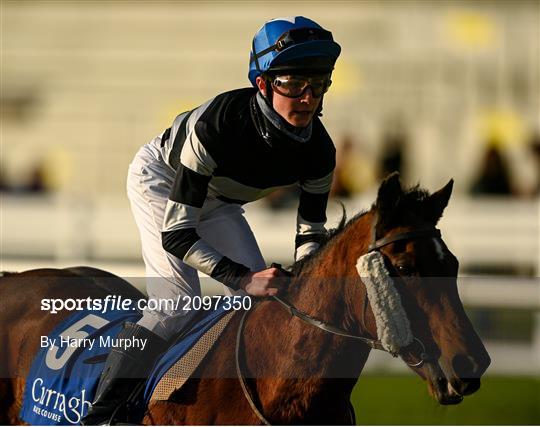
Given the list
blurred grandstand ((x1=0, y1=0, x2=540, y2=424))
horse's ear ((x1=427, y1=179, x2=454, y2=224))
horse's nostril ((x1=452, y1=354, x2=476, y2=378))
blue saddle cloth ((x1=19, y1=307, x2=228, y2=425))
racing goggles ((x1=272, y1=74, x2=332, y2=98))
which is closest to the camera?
horse's nostril ((x1=452, y1=354, x2=476, y2=378))

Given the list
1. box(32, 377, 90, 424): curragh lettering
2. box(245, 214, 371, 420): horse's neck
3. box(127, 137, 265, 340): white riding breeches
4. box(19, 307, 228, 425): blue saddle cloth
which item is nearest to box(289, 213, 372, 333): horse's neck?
box(245, 214, 371, 420): horse's neck

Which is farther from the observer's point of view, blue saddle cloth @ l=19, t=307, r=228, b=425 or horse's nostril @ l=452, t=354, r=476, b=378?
blue saddle cloth @ l=19, t=307, r=228, b=425

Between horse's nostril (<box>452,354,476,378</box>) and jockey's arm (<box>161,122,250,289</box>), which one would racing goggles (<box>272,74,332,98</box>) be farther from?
horse's nostril (<box>452,354,476,378</box>)

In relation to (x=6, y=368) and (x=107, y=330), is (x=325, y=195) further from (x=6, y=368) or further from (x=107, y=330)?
(x=6, y=368)

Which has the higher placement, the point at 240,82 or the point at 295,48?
the point at 295,48

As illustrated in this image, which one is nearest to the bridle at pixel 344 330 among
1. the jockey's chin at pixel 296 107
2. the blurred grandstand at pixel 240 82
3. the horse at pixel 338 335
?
the horse at pixel 338 335

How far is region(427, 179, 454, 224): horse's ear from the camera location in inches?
125

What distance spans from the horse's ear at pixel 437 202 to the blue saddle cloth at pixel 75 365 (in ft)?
2.15

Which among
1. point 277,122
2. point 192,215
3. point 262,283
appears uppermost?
point 277,122

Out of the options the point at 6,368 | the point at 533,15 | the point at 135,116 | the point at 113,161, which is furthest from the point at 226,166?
the point at 533,15

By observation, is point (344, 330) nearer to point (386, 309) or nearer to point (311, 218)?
point (386, 309)

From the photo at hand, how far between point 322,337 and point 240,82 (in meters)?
10.1

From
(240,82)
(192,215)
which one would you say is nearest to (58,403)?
(192,215)

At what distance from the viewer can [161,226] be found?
363 cm
